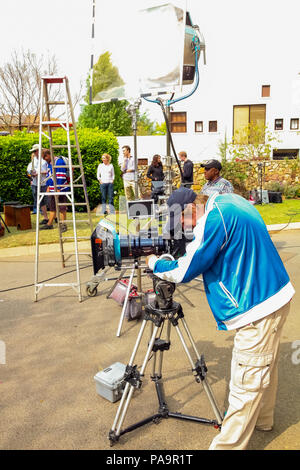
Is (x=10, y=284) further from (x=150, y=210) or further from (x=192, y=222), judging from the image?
(x=192, y=222)

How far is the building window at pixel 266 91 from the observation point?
73.0ft

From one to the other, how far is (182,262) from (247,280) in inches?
16.7

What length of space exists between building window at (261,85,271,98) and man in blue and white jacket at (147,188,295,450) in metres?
22.7

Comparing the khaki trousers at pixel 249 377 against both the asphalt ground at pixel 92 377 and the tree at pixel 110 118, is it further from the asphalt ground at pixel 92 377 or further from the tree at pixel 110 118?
the tree at pixel 110 118

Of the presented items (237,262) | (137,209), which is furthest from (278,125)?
(237,262)

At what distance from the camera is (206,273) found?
2.40m

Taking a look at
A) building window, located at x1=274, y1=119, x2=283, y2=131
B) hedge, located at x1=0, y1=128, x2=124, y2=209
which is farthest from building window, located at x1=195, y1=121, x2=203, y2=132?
hedge, located at x1=0, y1=128, x2=124, y2=209

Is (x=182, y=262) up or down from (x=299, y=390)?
up

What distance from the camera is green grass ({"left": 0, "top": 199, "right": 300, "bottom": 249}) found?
846cm

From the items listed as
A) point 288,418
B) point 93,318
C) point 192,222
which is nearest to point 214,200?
point 192,222

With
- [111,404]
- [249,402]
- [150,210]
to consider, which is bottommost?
[111,404]

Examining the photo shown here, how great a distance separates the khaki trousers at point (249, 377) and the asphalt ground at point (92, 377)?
374 mm

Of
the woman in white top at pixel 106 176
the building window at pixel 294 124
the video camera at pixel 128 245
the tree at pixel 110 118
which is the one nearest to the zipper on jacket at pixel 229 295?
the video camera at pixel 128 245

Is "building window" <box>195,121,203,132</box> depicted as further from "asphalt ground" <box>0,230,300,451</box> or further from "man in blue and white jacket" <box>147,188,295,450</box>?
"man in blue and white jacket" <box>147,188,295,450</box>
